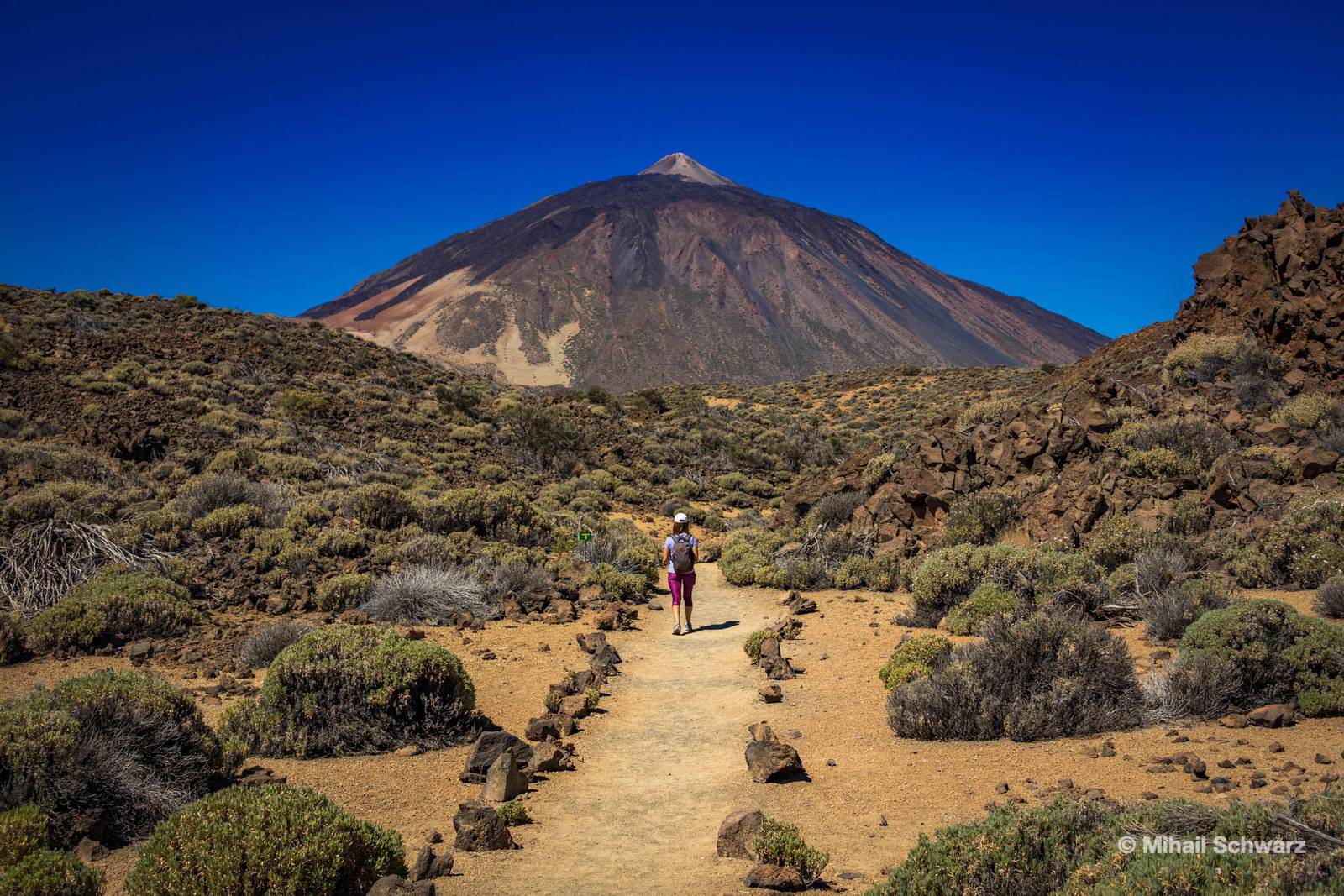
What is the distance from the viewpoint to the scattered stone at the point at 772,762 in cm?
508

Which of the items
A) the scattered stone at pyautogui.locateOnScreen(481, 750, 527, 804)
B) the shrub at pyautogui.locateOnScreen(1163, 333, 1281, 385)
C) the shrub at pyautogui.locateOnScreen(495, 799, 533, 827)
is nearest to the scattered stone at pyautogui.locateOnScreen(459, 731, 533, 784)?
the scattered stone at pyautogui.locateOnScreen(481, 750, 527, 804)

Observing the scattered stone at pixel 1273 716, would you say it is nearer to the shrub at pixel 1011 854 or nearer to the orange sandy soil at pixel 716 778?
the orange sandy soil at pixel 716 778

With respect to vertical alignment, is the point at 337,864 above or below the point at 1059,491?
below

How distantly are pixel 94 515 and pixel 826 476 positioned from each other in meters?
12.6

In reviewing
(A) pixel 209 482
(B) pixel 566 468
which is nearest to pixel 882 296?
(B) pixel 566 468

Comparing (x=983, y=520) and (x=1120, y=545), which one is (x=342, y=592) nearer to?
(x=983, y=520)

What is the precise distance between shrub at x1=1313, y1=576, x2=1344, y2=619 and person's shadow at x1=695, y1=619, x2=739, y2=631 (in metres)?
6.17

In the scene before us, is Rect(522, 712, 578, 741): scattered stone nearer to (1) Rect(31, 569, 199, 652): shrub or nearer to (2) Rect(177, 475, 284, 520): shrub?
(1) Rect(31, 569, 199, 652): shrub

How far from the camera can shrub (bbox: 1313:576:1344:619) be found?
672 cm

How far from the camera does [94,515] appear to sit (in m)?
10.5

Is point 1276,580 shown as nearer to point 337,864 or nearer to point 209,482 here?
point 337,864

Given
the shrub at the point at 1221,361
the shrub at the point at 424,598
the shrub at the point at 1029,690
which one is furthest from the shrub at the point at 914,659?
the shrub at the point at 1221,361

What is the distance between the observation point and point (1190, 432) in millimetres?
10992

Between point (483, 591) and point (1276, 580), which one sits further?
point (483, 591)
